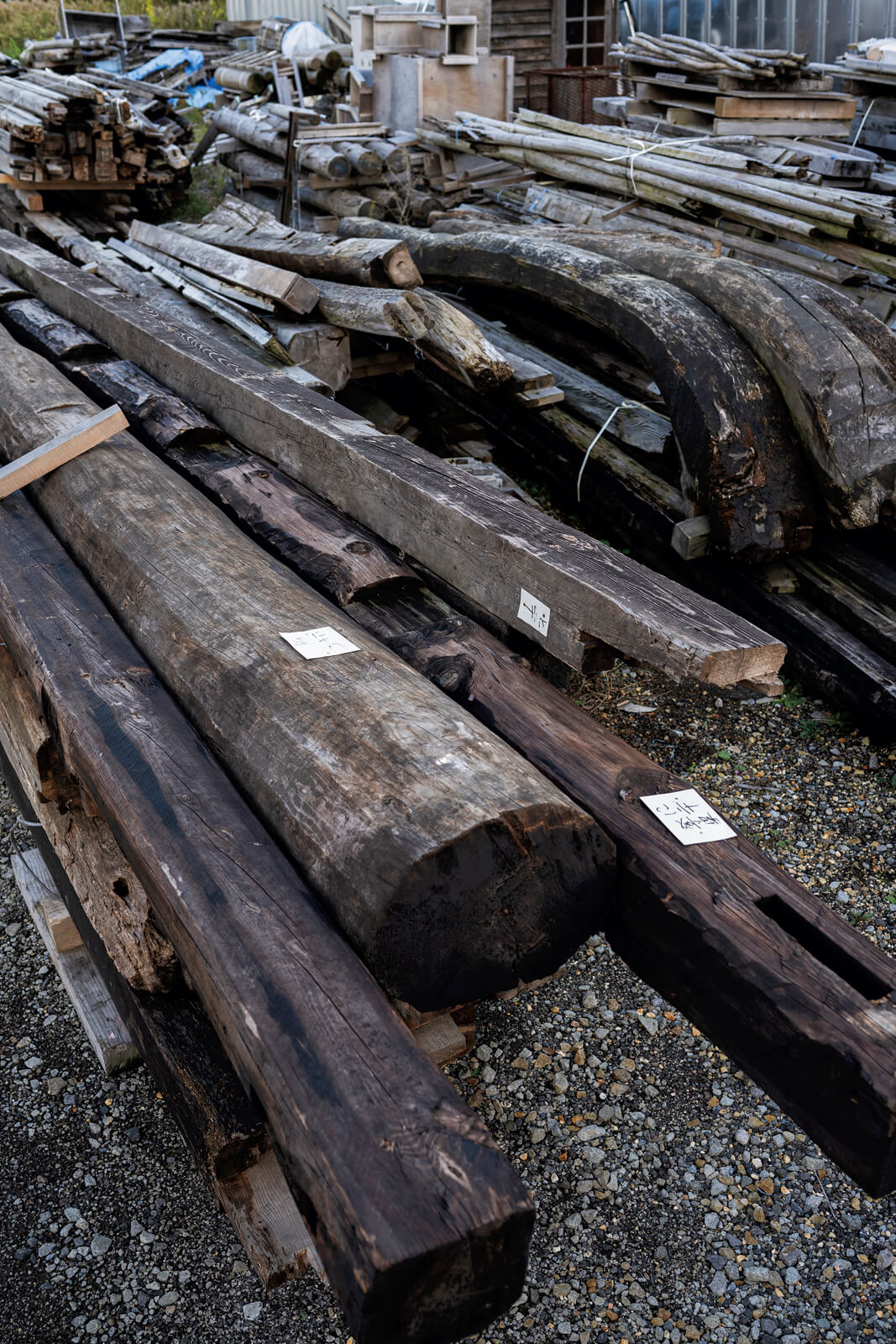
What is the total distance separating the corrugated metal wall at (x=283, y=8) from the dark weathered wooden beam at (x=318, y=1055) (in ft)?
55.3

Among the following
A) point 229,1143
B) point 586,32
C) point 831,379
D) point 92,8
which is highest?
point 92,8

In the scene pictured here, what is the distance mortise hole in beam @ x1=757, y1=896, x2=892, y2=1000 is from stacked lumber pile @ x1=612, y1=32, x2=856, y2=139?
8.15 metres

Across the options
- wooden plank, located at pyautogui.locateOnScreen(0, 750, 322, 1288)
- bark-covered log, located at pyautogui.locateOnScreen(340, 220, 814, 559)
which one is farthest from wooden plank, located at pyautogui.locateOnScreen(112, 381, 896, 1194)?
bark-covered log, located at pyautogui.locateOnScreen(340, 220, 814, 559)

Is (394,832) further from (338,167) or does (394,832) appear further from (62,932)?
(338,167)

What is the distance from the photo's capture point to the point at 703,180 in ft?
23.4

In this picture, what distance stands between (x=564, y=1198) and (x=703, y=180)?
6733mm

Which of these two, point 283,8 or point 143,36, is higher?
point 283,8

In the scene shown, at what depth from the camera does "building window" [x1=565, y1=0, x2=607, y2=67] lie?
14.4 metres

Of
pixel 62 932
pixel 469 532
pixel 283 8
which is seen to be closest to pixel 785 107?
pixel 469 532

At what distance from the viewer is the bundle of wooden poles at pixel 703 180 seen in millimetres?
6441

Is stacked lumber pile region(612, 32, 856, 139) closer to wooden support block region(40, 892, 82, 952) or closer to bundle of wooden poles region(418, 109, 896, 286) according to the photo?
bundle of wooden poles region(418, 109, 896, 286)

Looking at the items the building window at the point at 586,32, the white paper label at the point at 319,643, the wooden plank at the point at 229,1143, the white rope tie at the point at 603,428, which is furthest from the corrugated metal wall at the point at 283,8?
the wooden plank at the point at 229,1143

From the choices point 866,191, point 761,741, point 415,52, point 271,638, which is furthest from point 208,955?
point 415,52

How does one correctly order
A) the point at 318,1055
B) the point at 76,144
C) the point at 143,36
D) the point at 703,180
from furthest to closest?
the point at 143,36 → the point at 76,144 → the point at 703,180 → the point at 318,1055
